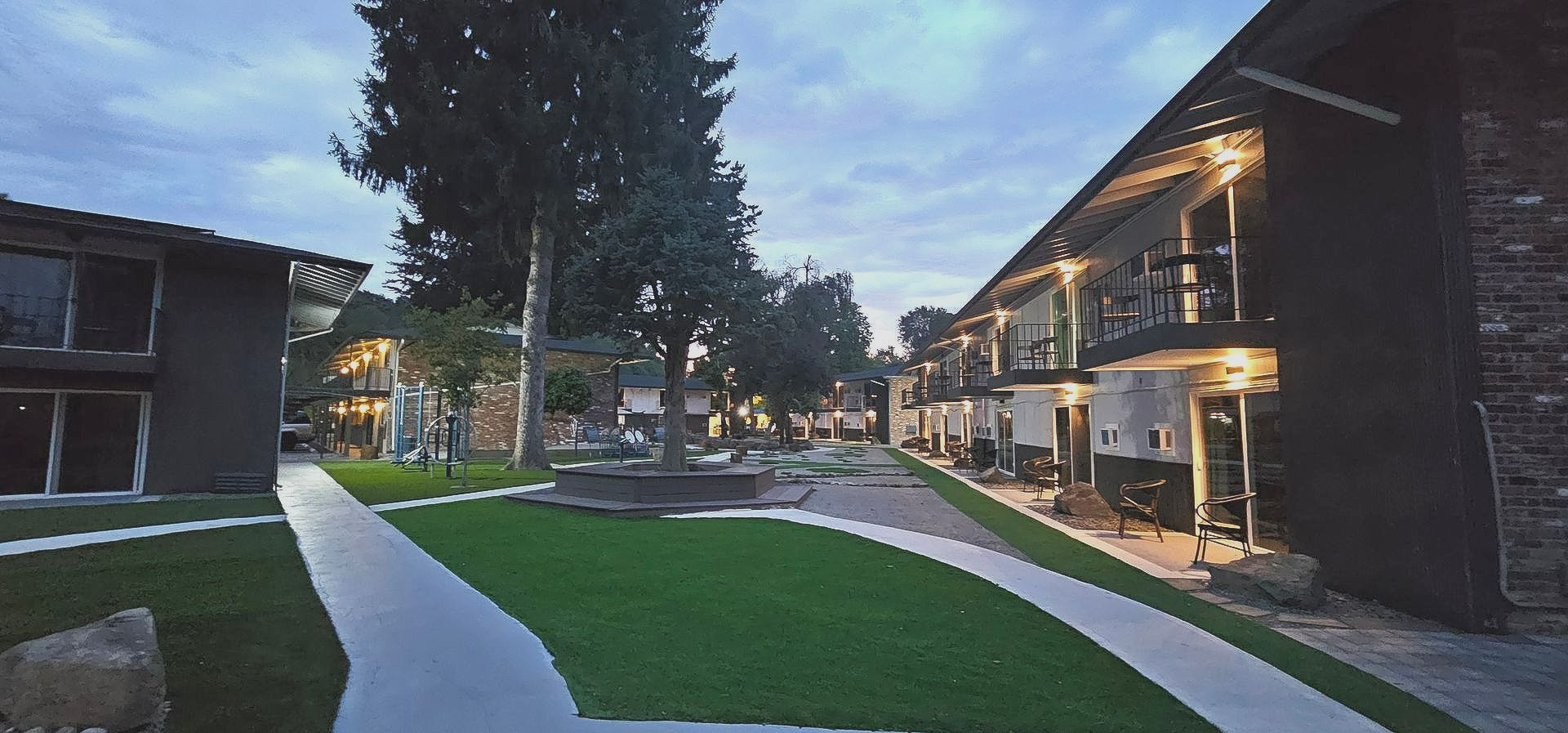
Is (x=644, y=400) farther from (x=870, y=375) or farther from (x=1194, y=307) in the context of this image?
(x=1194, y=307)

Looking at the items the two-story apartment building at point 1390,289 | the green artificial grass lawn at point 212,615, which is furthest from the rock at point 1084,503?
the green artificial grass lawn at point 212,615

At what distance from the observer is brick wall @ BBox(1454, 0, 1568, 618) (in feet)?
15.1

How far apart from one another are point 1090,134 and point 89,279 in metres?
29.1

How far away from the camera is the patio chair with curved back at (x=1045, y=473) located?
13051mm

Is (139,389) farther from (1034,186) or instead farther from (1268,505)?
(1034,186)

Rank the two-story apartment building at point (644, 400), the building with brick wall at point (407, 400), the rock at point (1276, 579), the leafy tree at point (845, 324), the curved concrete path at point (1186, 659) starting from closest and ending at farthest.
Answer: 1. the curved concrete path at point (1186, 659)
2. the rock at point (1276, 579)
3. the building with brick wall at point (407, 400)
4. the two-story apartment building at point (644, 400)
5. the leafy tree at point (845, 324)

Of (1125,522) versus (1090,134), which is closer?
(1125,522)

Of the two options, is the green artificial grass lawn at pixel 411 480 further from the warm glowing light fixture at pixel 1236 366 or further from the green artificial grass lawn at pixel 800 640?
the warm glowing light fixture at pixel 1236 366

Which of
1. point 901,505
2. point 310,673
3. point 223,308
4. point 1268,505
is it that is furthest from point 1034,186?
point 310,673

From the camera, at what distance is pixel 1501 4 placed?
4.95 metres

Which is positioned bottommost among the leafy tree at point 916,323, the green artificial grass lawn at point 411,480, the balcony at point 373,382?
the green artificial grass lawn at point 411,480

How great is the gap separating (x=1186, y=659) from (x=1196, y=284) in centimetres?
545

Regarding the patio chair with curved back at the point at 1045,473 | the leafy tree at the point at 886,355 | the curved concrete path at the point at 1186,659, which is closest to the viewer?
the curved concrete path at the point at 1186,659

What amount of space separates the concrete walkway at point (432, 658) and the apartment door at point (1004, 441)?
53.1ft
